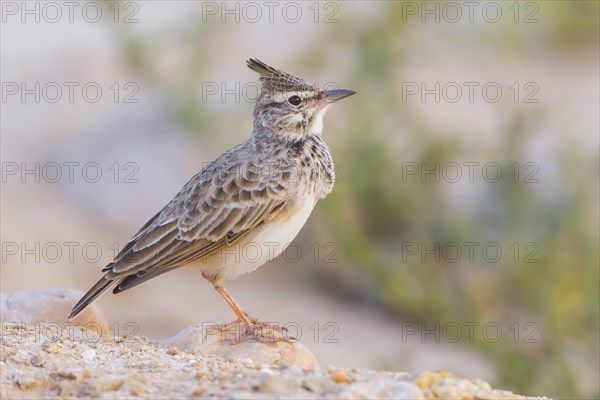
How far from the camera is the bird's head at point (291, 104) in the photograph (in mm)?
6965

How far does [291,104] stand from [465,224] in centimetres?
489

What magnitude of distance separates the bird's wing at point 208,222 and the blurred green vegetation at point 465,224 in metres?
3.64

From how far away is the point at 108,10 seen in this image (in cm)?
1321

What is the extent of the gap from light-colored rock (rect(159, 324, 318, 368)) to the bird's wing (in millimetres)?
626

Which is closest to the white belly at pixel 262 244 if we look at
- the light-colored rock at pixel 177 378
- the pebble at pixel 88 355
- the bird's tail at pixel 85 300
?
the bird's tail at pixel 85 300

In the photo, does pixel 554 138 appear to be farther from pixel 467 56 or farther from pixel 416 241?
pixel 467 56

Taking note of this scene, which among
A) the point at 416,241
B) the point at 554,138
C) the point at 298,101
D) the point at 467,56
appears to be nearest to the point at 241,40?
the point at 467,56

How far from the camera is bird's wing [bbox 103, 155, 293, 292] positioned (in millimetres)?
6555

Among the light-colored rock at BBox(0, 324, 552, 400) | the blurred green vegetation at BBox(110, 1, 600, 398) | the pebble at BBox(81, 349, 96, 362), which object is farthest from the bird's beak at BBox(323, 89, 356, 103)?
the blurred green vegetation at BBox(110, 1, 600, 398)

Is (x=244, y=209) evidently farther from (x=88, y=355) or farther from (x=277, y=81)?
(x=88, y=355)

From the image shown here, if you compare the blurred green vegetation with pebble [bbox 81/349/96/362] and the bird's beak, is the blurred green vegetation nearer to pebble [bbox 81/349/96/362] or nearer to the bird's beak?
the bird's beak

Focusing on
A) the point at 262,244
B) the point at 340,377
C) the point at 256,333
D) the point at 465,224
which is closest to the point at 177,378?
the point at 340,377

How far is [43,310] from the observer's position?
637cm

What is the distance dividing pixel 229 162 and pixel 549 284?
183 inches
